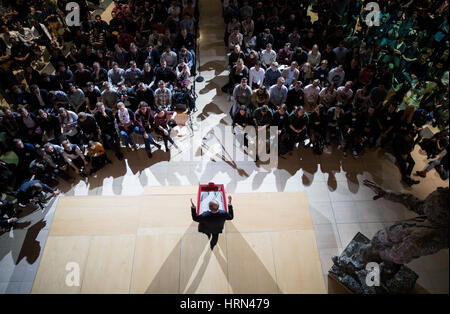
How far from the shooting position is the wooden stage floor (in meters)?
4.86

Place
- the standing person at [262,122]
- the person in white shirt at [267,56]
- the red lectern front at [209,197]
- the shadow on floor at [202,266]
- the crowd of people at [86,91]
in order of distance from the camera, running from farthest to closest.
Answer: the person in white shirt at [267,56], the standing person at [262,122], the crowd of people at [86,91], the red lectern front at [209,197], the shadow on floor at [202,266]

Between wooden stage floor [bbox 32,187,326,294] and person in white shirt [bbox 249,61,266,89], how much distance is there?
3.38 meters

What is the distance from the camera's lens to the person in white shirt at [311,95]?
718 cm

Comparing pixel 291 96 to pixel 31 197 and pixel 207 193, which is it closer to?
pixel 207 193

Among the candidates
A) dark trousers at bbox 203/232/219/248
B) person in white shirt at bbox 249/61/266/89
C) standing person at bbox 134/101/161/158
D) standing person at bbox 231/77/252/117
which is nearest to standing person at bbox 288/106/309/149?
standing person at bbox 231/77/252/117

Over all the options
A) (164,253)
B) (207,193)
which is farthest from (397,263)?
(164,253)

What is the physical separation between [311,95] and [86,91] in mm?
5686

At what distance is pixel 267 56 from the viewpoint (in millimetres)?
8219

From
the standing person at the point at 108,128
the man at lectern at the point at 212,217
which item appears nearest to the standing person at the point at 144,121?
the standing person at the point at 108,128

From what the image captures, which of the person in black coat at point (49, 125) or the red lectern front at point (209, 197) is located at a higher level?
the person in black coat at point (49, 125)

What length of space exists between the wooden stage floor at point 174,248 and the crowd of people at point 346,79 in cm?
207

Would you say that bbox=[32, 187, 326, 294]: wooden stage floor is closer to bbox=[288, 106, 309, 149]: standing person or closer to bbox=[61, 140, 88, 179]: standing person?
bbox=[61, 140, 88, 179]: standing person

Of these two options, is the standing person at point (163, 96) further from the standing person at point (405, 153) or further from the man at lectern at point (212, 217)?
the standing person at point (405, 153)

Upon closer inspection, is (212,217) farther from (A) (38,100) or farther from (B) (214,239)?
(A) (38,100)
